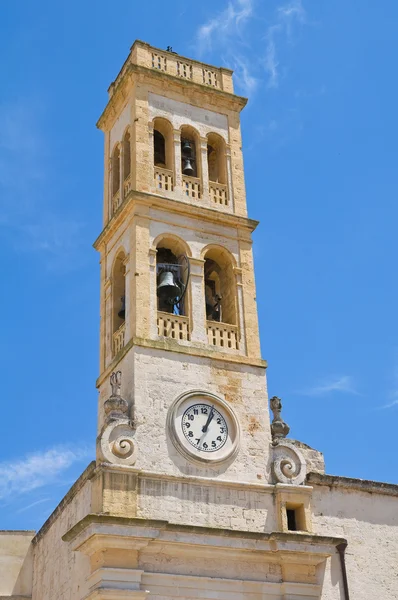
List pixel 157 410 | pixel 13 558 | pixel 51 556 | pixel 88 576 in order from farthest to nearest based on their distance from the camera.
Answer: pixel 13 558
pixel 51 556
pixel 157 410
pixel 88 576

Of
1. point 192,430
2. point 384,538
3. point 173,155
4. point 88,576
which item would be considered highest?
point 173,155

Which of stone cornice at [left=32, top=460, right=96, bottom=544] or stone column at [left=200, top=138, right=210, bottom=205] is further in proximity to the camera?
stone column at [left=200, top=138, right=210, bottom=205]

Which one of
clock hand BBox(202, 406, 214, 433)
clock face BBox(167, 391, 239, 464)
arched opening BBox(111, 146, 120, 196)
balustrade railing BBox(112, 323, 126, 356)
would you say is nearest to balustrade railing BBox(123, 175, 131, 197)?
arched opening BBox(111, 146, 120, 196)

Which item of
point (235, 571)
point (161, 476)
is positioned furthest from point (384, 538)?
point (161, 476)

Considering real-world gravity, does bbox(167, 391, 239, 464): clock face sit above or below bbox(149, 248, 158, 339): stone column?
below

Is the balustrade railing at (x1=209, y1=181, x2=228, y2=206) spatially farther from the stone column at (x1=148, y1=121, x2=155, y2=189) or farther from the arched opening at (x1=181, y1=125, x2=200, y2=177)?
the stone column at (x1=148, y1=121, x2=155, y2=189)

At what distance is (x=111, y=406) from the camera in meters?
16.1

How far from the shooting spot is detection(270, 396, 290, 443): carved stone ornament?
17.5m

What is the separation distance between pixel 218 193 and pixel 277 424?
571 centimetres

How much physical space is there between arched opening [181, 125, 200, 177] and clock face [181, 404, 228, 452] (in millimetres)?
5933

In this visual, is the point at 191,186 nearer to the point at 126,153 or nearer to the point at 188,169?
the point at 188,169

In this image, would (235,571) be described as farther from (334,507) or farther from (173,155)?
(173,155)

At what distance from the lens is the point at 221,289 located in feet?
64.3

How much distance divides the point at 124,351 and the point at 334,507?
17.0 feet
